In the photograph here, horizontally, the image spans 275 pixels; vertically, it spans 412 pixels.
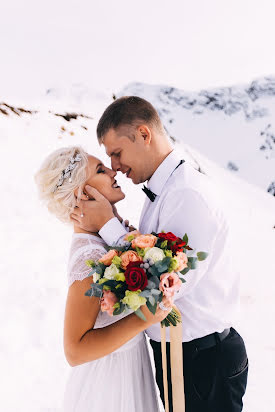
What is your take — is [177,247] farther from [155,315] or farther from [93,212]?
[93,212]

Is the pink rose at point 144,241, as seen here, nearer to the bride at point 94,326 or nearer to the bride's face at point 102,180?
the bride at point 94,326

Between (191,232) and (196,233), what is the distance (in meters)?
0.03

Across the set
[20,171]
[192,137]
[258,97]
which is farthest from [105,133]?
[258,97]

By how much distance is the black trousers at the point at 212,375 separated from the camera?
2248 millimetres

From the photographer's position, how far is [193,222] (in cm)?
198

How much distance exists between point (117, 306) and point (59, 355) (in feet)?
13.3

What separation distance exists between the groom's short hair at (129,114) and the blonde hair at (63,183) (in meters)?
0.28

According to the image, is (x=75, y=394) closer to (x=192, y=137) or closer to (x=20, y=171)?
(x=20, y=171)

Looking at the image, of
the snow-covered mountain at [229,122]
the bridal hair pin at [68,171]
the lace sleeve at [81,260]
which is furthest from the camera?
the snow-covered mountain at [229,122]

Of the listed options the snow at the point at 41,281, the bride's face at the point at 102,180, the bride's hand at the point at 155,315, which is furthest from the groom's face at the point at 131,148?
the bride's hand at the point at 155,315

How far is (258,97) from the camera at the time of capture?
333 ft

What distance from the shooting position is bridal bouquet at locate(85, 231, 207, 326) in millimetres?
1679

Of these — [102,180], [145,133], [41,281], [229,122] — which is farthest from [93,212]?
[229,122]

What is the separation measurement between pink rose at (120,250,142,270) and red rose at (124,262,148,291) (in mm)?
63
